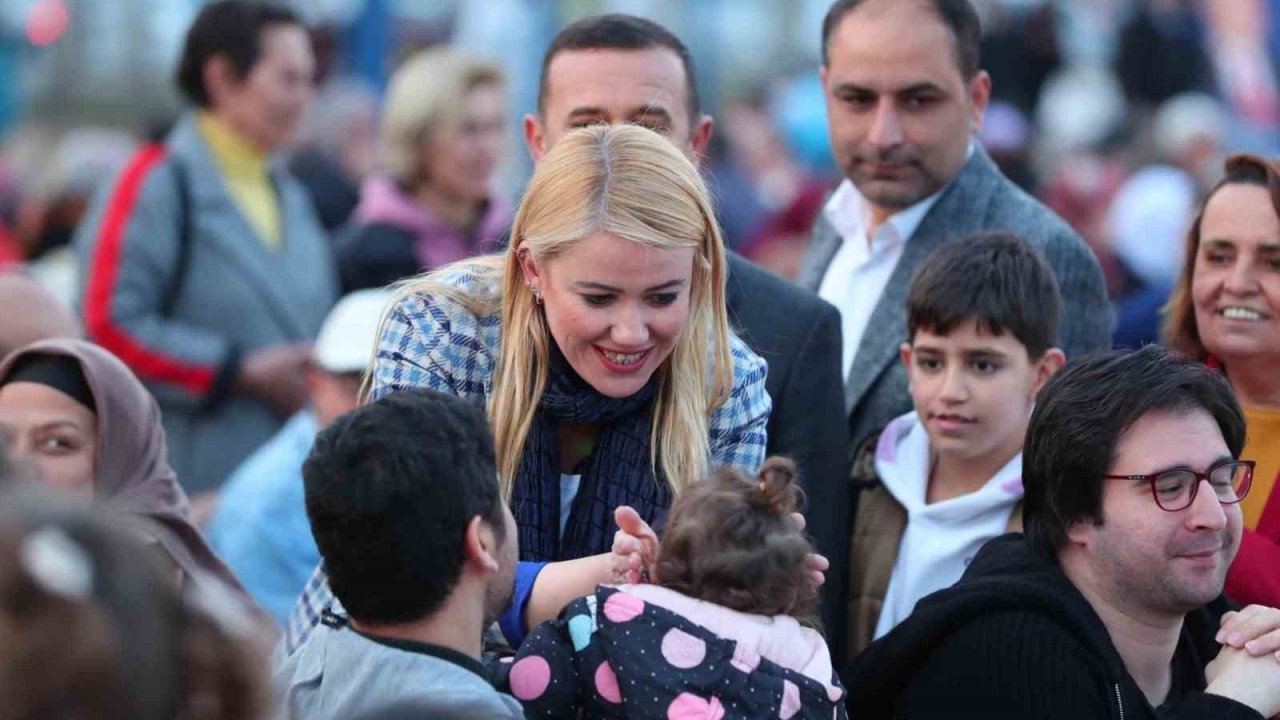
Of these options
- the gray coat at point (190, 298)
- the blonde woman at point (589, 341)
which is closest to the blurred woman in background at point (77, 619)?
the blonde woman at point (589, 341)

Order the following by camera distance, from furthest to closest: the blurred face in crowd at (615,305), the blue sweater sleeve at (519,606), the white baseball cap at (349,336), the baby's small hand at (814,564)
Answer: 1. the white baseball cap at (349,336)
2. the blurred face in crowd at (615,305)
3. the blue sweater sleeve at (519,606)
4. the baby's small hand at (814,564)

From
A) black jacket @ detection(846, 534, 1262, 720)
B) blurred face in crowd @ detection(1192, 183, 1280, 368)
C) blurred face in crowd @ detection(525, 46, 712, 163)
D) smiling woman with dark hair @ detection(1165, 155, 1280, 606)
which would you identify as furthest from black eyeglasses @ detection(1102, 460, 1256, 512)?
blurred face in crowd @ detection(525, 46, 712, 163)

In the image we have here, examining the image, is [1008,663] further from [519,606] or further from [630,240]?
[630,240]

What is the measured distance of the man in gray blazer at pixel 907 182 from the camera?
14.7ft

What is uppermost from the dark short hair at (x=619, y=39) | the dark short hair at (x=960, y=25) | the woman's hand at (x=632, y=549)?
the dark short hair at (x=960, y=25)

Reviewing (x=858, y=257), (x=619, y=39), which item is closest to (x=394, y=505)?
(x=619, y=39)

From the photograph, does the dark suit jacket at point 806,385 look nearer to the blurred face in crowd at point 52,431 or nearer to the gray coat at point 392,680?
the gray coat at point 392,680

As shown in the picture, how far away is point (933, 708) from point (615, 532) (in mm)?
648

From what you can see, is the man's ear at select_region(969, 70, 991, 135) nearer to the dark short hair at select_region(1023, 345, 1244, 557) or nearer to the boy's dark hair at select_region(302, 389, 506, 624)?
the dark short hair at select_region(1023, 345, 1244, 557)

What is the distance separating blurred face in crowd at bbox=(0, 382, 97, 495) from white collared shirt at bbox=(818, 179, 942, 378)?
5.83ft

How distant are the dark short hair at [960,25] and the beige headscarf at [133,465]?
1948mm

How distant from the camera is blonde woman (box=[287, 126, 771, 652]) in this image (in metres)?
3.31

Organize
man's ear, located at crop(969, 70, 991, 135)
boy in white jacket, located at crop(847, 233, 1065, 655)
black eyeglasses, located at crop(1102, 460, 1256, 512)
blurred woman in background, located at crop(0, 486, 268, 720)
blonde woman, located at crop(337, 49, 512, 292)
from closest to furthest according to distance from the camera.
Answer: blurred woman in background, located at crop(0, 486, 268, 720)
black eyeglasses, located at crop(1102, 460, 1256, 512)
boy in white jacket, located at crop(847, 233, 1065, 655)
man's ear, located at crop(969, 70, 991, 135)
blonde woman, located at crop(337, 49, 512, 292)

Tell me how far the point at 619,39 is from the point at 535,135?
1.13ft
